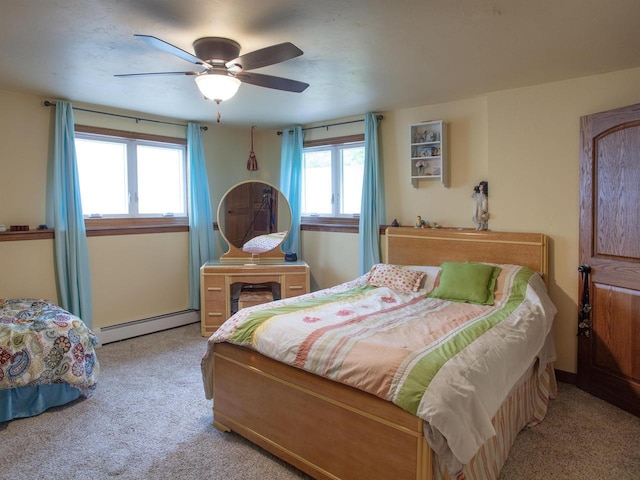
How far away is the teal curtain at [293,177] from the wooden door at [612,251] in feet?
9.49

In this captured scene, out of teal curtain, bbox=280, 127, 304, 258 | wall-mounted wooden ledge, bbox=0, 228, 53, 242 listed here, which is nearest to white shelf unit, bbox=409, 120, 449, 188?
teal curtain, bbox=280, 127, 304, 258

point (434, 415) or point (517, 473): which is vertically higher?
point (434, 415)

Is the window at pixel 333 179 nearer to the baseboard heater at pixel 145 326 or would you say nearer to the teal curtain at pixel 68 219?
the baseboard heater at pixel 145 326

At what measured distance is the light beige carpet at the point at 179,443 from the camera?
2.19 metres

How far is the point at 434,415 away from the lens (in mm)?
1579

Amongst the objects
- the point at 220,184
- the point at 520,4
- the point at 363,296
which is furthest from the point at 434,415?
the point at 220,184

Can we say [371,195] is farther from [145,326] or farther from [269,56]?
[145,326]

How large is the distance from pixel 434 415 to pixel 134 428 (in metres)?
1.98

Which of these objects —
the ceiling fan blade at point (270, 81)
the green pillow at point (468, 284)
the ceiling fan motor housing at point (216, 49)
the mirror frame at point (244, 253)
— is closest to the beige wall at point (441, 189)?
the mirror frame at point (244, 253)

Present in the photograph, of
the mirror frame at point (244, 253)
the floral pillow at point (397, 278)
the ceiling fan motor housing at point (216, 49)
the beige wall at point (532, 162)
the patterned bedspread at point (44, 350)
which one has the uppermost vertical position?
the ceiling fan motor housing at point (216, 49)

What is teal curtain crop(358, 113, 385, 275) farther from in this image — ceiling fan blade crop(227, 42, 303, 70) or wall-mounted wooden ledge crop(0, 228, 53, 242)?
wall-mounted wooden ledge crop(0, 228, 53, 242)

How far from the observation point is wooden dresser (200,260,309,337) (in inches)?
172

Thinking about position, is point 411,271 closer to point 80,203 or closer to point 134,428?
point 134,428

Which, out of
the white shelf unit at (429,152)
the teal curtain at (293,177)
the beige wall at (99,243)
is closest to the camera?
the beige wall at (99,243)
